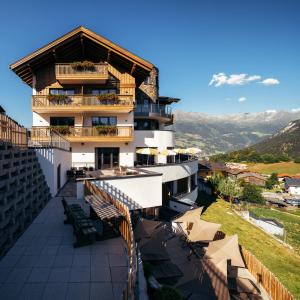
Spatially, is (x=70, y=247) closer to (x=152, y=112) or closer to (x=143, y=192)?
(x=143, y=192)

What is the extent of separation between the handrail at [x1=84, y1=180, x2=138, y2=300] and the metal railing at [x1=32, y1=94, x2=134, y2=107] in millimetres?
10131

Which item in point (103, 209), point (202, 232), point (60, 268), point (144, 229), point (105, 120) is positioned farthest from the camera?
point (105, 120)

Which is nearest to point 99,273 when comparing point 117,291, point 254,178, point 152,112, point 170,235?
point 117,291

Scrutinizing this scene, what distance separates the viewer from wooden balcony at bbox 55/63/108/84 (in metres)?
21.5

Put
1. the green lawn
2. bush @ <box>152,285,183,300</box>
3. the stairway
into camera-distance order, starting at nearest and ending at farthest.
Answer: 1. bush @ <box>152,285,183,300</box>
2. the stairway
3. the green lawn

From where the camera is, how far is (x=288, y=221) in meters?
44.5

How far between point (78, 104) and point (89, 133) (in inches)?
104

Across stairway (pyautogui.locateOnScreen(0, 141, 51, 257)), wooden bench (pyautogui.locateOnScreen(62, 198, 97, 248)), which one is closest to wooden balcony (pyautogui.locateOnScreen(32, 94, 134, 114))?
stairway (pyautogui.locateOnScreen(0, 141, 51, 257))

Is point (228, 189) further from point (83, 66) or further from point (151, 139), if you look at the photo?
point (83, 66)

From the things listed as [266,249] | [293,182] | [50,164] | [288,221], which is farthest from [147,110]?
[293,182]

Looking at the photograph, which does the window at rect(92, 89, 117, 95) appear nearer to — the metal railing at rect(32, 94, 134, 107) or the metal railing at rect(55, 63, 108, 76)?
the metal railing at rect(32, 94, 134, 107)

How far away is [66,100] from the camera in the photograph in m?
21.8

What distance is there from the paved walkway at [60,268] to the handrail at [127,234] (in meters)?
0.58

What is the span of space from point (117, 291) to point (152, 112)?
2201 cm
